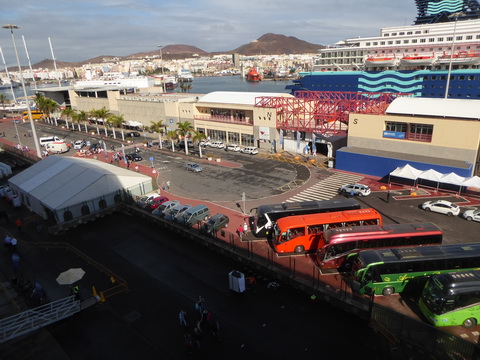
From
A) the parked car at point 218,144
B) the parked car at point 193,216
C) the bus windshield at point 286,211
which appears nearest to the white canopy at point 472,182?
the bus windshield at point 286,211

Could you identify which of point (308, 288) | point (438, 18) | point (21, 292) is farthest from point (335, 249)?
point (438, 18)

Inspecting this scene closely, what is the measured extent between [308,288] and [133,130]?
67.8 meters

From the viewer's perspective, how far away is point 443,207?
29859mm

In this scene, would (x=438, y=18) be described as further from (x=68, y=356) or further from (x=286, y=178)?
(x=68, y=356)

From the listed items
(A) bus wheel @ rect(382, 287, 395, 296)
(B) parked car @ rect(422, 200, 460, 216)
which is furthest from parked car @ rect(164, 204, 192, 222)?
(B) parked car @ rect(422, 200, 460, 216)

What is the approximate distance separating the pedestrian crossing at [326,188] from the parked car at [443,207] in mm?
9236

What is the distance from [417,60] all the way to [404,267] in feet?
239

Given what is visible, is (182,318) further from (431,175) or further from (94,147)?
(94,147)

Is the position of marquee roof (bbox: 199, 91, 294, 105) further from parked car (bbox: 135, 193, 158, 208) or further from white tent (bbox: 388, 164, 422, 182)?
parked car (bbox: 135, 193, 158, 208)

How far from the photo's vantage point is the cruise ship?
223 feet

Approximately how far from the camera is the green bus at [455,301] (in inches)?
598

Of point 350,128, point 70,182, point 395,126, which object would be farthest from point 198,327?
point 395,126

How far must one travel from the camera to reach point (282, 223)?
23.3 meters

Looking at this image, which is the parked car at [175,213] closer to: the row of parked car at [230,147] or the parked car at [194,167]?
the parked car at [194,167]
